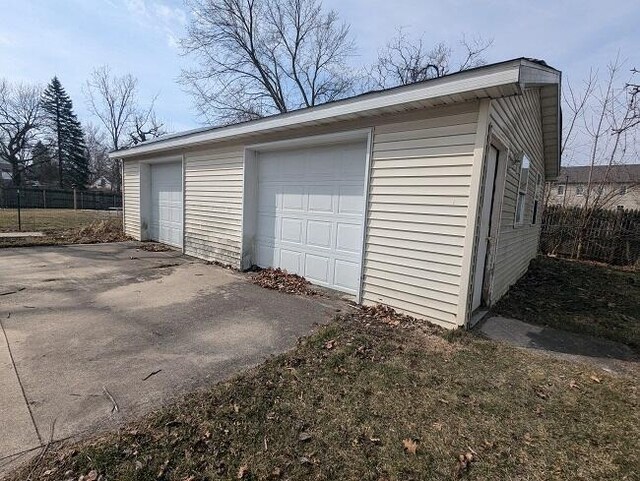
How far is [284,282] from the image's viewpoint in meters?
6.04

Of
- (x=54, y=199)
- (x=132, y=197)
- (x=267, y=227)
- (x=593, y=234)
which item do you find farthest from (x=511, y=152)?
(x=54, y=199)

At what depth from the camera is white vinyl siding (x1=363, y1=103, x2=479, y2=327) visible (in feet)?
13.0

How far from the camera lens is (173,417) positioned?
2.27 meters

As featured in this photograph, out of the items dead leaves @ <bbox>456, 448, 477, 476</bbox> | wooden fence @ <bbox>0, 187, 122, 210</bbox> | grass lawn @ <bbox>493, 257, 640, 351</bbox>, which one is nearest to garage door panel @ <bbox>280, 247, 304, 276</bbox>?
grass lawn @ <bbox>493, 257, 640, 351</bbox>

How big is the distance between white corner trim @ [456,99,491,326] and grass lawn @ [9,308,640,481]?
761 mm

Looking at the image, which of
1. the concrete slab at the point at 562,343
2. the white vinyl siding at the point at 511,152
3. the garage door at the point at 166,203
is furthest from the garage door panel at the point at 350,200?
the garage door at the point at 166,203

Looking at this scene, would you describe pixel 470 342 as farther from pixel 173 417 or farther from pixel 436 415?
pixel 173 417

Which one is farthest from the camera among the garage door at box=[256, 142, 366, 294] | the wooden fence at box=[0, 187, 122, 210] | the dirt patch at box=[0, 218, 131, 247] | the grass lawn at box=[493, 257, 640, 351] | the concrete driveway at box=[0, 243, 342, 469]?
the wooden fence at box=[0, 187, 122, 210]

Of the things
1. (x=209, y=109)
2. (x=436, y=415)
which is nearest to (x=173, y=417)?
(x=436, y=415)

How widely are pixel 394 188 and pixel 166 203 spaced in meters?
7.52

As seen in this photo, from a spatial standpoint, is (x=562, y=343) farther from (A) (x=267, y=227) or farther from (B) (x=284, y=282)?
(A) (x=267, y=227)

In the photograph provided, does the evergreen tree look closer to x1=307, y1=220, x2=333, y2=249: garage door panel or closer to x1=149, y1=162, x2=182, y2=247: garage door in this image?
x1=149, y1=162, x2=182, y2=247: garage door

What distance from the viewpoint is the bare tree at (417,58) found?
55.5 ft

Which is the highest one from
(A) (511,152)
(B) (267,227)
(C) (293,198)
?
(A) (511,152)
